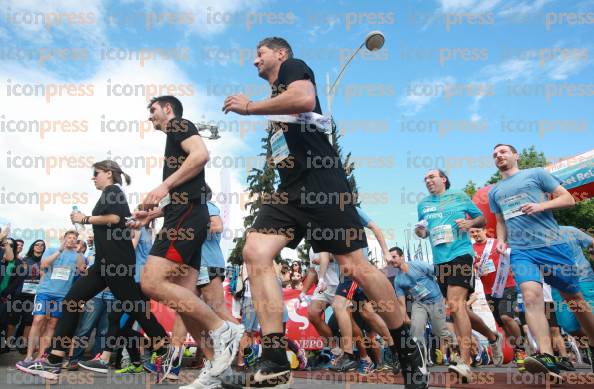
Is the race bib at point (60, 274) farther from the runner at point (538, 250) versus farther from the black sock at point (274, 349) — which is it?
the runner at point (538, 250)

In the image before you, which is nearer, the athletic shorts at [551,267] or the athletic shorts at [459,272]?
the athletic shorts at [551,267]

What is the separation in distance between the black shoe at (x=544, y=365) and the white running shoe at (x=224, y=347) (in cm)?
255

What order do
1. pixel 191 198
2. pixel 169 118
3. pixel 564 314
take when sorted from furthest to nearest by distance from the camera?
pixel 564 314
pixel 169 118
pixel 191 198

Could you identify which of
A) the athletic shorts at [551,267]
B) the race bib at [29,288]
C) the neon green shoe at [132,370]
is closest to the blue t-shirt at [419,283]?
the athletic shorts at [551,267]

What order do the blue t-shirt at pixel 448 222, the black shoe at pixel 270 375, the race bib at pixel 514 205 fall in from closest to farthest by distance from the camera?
1. the black shoe at pixel 270 375
2. the race bib at pixel 514 205
3. the blue t-shirt at pixel 448 222

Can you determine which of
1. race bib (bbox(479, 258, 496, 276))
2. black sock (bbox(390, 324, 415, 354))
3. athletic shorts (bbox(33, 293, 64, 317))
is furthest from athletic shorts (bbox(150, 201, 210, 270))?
race bib (bbox(479, 258, 496, 276))

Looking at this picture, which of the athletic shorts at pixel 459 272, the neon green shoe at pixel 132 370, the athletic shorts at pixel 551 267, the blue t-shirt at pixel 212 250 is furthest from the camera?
the blue t-shirt at pixel 212 250

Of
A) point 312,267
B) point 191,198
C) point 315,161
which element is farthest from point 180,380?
point 312,267

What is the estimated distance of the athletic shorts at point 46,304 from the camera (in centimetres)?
721

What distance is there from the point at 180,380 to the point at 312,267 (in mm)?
3878

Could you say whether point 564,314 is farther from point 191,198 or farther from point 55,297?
point 55,297

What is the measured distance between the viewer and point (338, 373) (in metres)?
7.00

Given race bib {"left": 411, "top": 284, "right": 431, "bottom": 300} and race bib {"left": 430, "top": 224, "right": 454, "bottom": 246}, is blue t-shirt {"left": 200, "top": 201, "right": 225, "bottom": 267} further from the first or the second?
race bib {"left": 411, "top": 284, "right": 431, "bottom": 300}

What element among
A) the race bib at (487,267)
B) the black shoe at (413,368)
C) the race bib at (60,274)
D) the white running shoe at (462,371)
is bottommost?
the white running shoe at (462,371)
